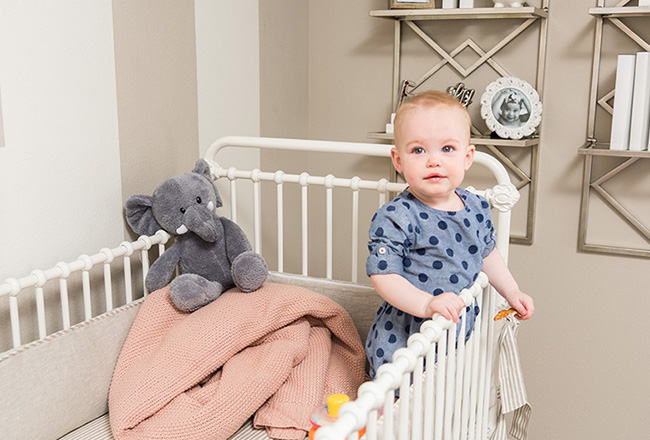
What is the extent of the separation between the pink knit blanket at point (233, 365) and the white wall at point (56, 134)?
0.23m

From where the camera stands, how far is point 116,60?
58.0 inches

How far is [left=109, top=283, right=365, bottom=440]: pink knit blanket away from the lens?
1185 millimetres

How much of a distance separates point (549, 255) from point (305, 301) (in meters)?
1.05

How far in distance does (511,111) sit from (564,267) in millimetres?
524

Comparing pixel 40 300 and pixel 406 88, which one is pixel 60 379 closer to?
pixel 40 300

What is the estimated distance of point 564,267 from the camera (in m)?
2.11

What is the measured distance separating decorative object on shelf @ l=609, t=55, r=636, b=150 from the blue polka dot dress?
2.78 feet

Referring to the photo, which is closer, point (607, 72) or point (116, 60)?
point (116, 60)

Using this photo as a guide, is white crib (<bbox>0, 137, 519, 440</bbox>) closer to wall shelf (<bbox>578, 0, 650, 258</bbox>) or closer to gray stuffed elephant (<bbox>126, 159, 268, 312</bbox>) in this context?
gray stuffed elephant (<bbox>126, 159, 268, 312</bbox>)

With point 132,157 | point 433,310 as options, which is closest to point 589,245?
point 433,310

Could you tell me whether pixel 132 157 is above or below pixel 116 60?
below

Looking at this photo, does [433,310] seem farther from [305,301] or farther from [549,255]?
[549,255]

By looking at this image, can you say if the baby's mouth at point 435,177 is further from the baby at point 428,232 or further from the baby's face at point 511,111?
the baby's face at point 511,111

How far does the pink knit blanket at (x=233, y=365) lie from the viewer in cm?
118
